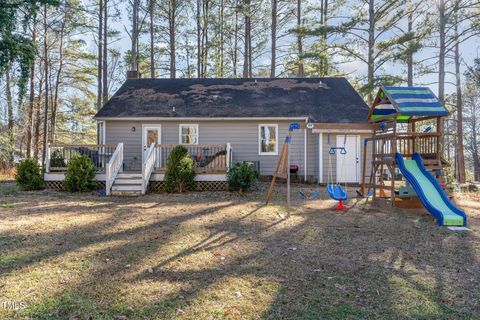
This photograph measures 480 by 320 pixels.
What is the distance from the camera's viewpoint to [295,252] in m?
4.69

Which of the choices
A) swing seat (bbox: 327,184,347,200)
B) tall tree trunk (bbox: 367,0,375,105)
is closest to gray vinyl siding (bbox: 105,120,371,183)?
swing seat (bbox: 327,184,347,200)

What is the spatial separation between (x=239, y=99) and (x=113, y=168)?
21.5ft

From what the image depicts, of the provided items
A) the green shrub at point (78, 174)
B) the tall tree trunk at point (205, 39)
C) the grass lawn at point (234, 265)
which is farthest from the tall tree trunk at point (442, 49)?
the green shrub at point (78, 174)

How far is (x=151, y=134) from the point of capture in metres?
13.3

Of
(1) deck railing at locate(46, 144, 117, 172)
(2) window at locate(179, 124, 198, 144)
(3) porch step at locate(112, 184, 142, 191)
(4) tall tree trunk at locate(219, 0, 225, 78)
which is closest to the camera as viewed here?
(3) porch step at locate(112, 184, 142, 191)

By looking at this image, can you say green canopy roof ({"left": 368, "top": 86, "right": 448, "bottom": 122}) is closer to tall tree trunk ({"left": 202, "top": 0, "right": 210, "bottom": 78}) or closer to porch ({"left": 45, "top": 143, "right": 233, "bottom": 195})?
porch ({"left": 45, "top": 143, "right": 233, "bottom": 195})

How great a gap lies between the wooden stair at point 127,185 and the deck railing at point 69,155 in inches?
37.3

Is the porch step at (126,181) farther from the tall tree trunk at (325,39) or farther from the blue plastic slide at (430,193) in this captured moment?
the tall tree trunk at (325,39)

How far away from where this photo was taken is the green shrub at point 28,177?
10414 mm

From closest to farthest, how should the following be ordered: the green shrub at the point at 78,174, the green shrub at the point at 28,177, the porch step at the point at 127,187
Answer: the porch step at the point at 127,187 → the green shrub at the point at 78,174 → the green shrub at the point at 28,177

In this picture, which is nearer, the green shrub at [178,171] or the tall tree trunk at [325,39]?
the green shrub at [178,171]

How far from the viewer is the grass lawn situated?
3004 millimetres

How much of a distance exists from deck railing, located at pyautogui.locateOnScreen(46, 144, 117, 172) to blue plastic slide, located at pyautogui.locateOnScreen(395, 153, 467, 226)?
889cm

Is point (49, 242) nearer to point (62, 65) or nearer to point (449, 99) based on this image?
point (62, 65)
